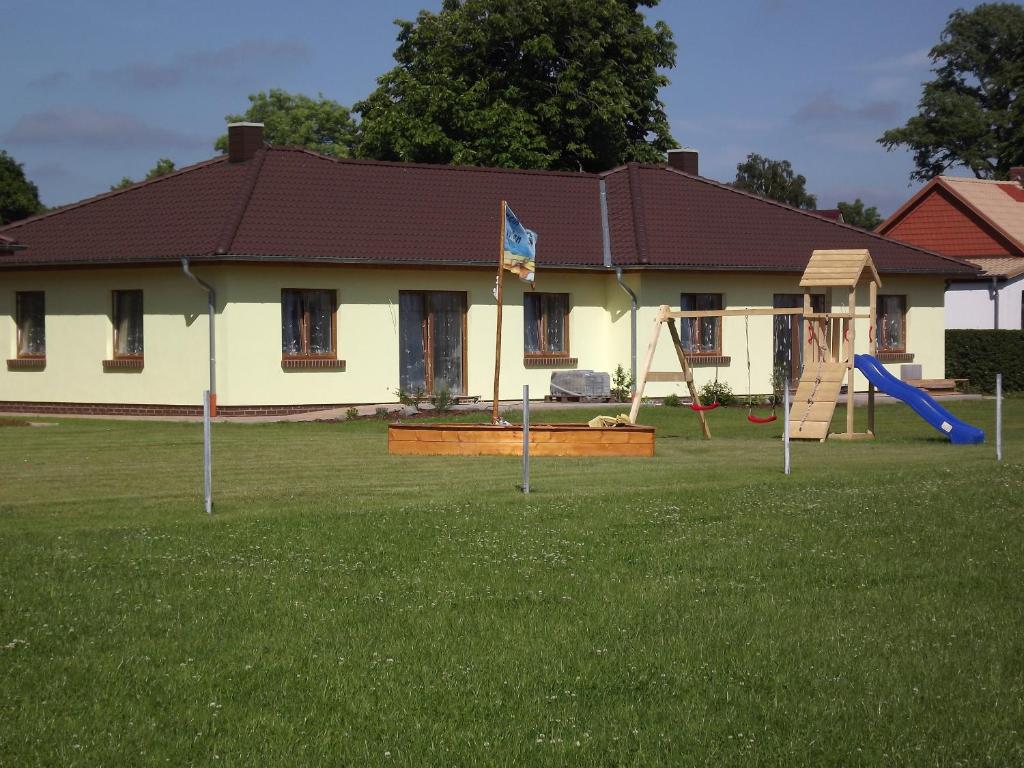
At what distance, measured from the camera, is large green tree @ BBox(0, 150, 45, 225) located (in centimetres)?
7425

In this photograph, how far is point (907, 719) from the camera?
6.84 meters

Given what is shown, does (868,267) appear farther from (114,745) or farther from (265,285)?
(114,745)

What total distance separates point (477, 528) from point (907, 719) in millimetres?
5741

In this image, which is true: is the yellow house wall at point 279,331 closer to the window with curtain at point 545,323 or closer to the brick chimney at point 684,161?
the window with curtain at point 545,323

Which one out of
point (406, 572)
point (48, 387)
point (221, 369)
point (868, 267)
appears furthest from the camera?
point (48, 387)

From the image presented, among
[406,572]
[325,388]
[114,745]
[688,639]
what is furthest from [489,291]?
[114,745]

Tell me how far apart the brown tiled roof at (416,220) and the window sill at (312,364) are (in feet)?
7.03

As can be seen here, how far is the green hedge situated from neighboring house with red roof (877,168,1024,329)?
6.71 meters

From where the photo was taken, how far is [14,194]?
74.6 metres

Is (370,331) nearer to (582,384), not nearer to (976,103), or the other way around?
(582,384)

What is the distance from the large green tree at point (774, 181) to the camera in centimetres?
9638

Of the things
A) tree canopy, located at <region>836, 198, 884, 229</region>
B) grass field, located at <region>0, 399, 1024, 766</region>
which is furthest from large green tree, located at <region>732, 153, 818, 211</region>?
grass field, located at <region>0, 399, 1024, 766</region>

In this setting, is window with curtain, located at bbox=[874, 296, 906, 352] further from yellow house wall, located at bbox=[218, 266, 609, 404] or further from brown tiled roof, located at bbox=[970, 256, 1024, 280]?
brown tiled roof, located at bbox=[970, 256, 1024, 280]

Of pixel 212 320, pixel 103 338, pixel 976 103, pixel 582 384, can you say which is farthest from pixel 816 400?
pixel 976 103
